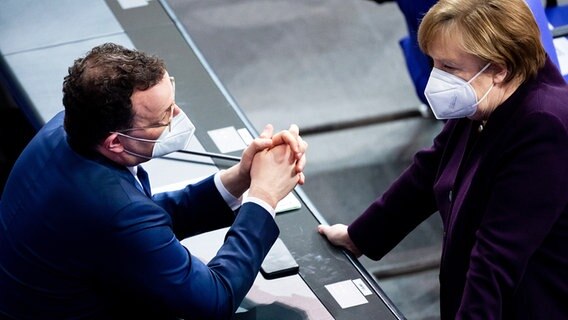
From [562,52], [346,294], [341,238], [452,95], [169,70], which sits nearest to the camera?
[452,95]

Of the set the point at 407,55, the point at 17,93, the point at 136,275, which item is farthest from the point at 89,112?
the point at 407,55

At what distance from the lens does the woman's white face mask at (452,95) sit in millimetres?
2340

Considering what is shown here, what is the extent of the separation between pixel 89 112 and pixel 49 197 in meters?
0.19

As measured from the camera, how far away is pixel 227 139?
3.22 metres

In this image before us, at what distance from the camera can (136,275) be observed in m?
2.31

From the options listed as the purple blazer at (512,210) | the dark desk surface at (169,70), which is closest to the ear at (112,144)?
the dark desk surface at (169,70)

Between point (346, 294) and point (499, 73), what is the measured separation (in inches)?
25.7

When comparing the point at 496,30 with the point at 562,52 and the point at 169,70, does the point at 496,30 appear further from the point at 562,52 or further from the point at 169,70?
Result: the point at 562,52

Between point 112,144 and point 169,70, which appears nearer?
point 112,144

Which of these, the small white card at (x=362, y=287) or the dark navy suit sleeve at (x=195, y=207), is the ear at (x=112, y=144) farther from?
the small white card at (x=362, y=287)

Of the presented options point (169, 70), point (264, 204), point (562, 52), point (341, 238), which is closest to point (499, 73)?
point (264, 204)

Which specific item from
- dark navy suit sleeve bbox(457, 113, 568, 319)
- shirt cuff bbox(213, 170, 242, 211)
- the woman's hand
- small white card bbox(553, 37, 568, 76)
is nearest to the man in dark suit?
shirt cuff bbox(213, 170, 242, 211)

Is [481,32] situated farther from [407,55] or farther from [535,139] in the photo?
[407,55]

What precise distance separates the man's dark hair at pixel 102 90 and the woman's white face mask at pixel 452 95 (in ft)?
1.91
